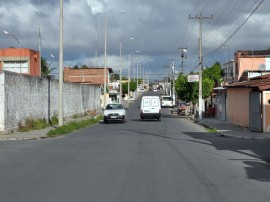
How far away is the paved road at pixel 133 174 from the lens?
30.2 ft

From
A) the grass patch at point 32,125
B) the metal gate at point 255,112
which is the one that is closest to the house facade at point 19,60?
the grass patch at point 32,125

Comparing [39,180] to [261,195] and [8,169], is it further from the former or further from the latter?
[261,195]

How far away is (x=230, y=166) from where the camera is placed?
1377 centimetres

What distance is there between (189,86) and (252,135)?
1113 inches

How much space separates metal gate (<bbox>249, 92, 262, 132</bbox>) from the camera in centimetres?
2877

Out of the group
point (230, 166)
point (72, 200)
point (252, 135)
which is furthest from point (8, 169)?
point (252, 135)

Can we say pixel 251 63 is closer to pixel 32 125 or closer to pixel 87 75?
pixel 32 125

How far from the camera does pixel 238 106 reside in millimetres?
36375

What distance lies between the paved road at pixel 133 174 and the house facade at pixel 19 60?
42.3 meters

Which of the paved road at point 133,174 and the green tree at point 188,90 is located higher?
the green tree at point 188,90

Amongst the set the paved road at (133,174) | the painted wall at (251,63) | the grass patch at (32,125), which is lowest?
the paved road at (133,174)

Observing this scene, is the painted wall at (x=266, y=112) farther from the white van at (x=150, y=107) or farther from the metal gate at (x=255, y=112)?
the white van at (x=150, y=107)

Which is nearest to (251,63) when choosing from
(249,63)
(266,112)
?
(249,63)

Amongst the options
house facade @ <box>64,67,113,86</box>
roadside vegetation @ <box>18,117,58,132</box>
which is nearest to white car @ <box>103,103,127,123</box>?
roadside vegetation @ <box>18,117,58,132</box>
